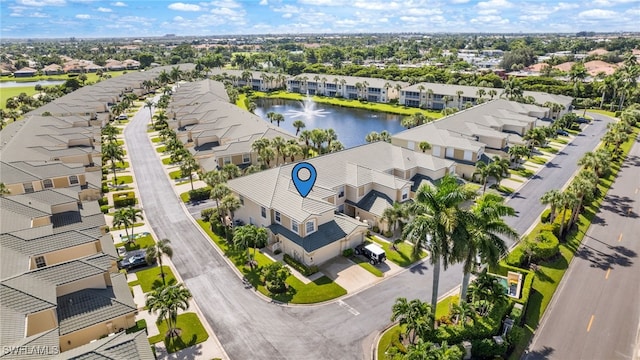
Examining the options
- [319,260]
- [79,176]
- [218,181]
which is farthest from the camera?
[79,176]

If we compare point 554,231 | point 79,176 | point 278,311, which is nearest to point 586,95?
point 554,231

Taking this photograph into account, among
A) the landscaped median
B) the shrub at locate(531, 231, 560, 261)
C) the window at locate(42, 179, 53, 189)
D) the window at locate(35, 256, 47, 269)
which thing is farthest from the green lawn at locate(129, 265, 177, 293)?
the shrub at locate(531, 231, 560, 261)

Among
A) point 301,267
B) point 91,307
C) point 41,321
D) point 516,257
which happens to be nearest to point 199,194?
point 301,267

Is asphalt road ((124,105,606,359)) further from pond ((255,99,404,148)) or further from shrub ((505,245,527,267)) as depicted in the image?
pond ((255,99,404,148))

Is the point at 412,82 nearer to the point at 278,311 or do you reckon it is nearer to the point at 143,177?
the point at 143,177

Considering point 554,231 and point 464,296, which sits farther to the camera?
point 554,231

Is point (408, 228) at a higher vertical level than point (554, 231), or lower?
higher

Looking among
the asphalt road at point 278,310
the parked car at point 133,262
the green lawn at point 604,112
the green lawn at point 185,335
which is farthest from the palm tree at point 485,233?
the green lawn at point 604,112
